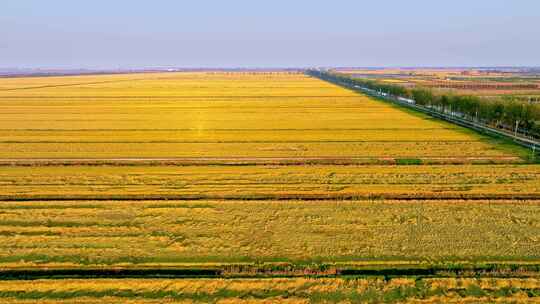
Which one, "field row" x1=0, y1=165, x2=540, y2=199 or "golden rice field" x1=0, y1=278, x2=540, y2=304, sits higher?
"field row" x1=0, y1=165, x2=540, y2=199

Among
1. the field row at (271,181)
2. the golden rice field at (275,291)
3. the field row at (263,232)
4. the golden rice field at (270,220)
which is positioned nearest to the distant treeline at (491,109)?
the golden rice field at (270,220)

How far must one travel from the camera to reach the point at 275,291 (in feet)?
44.1

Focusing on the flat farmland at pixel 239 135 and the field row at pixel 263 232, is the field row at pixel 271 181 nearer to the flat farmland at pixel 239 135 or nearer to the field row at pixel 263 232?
the field row at pixel 263 232

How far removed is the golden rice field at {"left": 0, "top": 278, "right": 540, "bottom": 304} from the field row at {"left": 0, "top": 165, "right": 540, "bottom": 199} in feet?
29.8

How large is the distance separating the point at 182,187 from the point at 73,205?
6272mm

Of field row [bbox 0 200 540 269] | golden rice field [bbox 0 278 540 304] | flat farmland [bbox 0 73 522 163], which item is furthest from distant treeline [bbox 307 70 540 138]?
golden rice field [bbox 0 278 540 304]

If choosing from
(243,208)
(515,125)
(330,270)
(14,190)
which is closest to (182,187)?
(243,208)

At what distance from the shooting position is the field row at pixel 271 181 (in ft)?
75.8

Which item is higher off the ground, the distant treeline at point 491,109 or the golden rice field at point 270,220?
the distant treeline at point 491,109

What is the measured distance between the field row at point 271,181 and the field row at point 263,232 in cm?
143

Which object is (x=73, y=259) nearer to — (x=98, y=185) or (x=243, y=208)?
(x=243, y=208)

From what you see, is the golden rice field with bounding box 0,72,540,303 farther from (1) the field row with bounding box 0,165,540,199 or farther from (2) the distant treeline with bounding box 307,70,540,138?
(2) the distant treeline with bounding box 307,70,540,138

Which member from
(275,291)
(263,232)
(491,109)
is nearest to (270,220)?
(263,232)

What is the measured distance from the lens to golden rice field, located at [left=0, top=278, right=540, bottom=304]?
1301 cm
